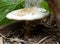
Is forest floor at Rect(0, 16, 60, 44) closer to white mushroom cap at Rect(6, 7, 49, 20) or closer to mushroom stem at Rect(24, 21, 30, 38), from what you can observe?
mushroom stem at Rect(24, 21, 30, 38)

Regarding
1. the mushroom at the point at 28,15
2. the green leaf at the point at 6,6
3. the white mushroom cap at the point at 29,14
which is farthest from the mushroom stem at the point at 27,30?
the green leaf at the point at 6,6

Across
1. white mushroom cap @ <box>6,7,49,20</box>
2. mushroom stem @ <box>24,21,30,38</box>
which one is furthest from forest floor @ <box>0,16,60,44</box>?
white mushroom cap @ <box>6,7,49,20</box>

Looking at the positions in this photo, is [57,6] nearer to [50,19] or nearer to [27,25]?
[27,25]

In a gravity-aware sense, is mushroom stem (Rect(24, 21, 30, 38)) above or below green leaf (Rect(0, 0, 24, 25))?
below

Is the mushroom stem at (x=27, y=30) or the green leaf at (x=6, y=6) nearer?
the mushroom stem at (x=27, y=30)

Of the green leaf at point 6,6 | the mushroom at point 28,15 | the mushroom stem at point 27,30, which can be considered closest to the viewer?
the mushroom at point 28,15

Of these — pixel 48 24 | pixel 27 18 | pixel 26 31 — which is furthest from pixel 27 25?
pixel 48 24

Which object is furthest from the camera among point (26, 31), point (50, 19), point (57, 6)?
point (50, 19)

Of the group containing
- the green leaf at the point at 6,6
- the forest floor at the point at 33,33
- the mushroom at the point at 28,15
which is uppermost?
the mushroom at the point at 28,15

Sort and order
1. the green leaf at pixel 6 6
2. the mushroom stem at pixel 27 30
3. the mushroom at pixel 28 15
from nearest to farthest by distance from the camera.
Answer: the mushroom at pixel 28 15 → the mushroom stem at pixel 27 30 → the green leaf at pixel 6 6

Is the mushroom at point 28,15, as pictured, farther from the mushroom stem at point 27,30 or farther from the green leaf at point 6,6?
the green leaf at point 6,6

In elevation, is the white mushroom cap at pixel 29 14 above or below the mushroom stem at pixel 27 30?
above
